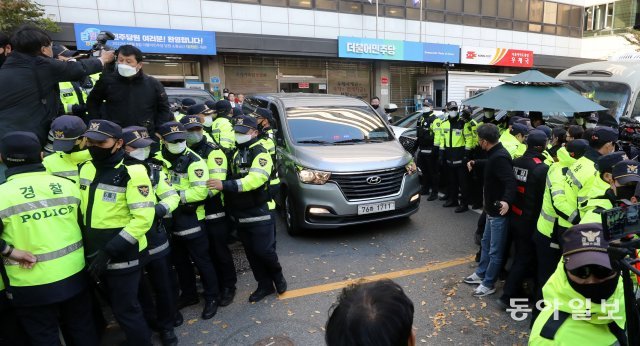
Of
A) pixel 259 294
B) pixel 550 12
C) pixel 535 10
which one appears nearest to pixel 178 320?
pixel 259 294

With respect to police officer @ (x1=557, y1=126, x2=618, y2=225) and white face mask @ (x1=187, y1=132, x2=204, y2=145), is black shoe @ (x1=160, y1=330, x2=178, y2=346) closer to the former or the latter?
white face mask @ (x1=187, y1=132, x2=204, y2=145)

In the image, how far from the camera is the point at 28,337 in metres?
2.96

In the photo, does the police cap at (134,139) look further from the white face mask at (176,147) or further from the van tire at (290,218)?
the van tire at (290,218)

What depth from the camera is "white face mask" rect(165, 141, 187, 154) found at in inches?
148

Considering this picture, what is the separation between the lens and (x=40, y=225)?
2.60 meters

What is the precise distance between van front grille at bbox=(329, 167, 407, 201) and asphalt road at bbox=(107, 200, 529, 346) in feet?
2.20

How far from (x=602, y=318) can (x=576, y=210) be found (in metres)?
1.69

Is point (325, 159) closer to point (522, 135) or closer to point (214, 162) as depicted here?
point (214, 162)

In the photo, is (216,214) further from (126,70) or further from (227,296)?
(126,70)

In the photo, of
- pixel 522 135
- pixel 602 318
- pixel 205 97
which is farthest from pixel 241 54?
pixel 602 318

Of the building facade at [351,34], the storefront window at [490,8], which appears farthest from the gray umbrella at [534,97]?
the storefront window at [490,8]

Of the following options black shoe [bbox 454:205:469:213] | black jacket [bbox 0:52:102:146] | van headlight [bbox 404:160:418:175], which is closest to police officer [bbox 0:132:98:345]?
black jacket [bbox 0:52:102:146]

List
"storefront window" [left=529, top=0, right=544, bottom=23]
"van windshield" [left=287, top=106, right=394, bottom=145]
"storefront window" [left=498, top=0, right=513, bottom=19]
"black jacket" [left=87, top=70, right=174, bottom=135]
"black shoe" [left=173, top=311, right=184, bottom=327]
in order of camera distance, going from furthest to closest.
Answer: "storefront window" [left=529, top=0, right=544, bottom=23], "storefront window" [left=498, top=0, right=513, bottom=19], "van windshield" [left=287, top=106, right=394, bottom=145], "black jacket" [left=87, top=70, right=174, bottom=135], "black shoe" [left=173, top=311, right=184, bottom=327]

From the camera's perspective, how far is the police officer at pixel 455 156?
7.13 meters
